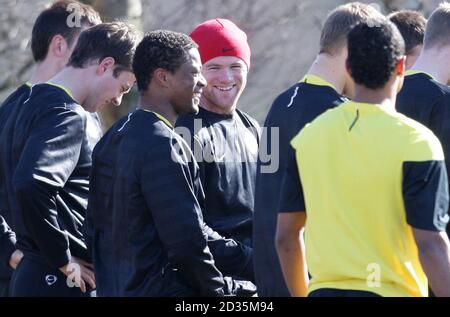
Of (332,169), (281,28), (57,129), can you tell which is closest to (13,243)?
(57,129)

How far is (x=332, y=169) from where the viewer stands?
3.91 m

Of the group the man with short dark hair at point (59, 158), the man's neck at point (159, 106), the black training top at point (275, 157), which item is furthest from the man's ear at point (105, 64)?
the black training top at point (275, 157)

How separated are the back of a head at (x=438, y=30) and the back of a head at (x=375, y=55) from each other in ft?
5.83

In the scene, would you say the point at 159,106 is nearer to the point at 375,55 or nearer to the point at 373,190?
the point at 375,55

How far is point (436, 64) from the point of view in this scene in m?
5.67

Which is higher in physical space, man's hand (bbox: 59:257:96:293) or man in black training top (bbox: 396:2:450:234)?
man in black training top (bbox: 396:2:450:234)

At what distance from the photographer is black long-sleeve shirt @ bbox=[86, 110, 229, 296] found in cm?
447

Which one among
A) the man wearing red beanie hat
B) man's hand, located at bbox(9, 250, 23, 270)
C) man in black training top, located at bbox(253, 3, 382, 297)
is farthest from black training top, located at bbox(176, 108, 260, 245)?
man's hand, located at bbox(9, 250, 23, 270)

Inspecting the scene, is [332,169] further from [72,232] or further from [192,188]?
[72,232]

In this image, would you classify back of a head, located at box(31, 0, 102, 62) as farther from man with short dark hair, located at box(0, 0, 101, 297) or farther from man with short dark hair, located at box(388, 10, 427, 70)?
man with short dark hair, located at box(388, 10, 427, 70)

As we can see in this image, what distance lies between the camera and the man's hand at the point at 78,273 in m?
5.05

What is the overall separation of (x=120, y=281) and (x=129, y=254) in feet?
0.49

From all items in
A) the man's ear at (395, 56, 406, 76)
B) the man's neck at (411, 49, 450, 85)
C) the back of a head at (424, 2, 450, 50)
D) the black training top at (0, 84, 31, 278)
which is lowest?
the black training top at (0, 84, 31, 278)

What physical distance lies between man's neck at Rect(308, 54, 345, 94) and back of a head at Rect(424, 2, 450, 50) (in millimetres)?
1017
